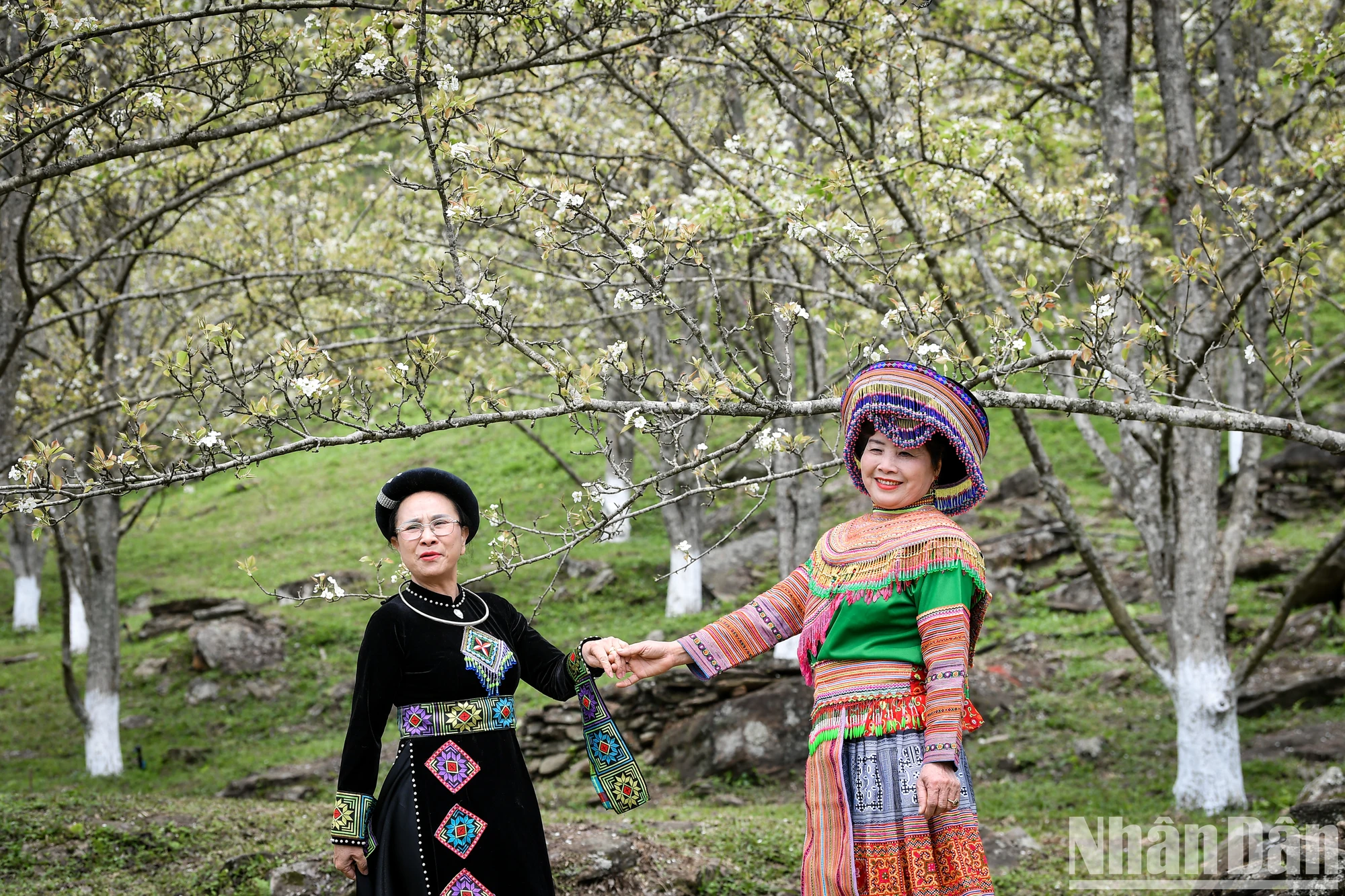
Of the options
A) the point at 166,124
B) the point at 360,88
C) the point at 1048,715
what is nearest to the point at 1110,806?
the point at 1048,715

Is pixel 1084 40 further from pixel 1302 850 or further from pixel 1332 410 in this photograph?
pixel 1332 410

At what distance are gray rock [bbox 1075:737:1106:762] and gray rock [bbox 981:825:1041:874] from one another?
2.67 metres

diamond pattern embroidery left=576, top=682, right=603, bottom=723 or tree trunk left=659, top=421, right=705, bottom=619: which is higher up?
tree trunk left=659, top=421, right=705, bottom=619

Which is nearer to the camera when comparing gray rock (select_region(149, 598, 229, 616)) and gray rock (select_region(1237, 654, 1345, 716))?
gray rock (select_region(1237, 654, 1345, 716))

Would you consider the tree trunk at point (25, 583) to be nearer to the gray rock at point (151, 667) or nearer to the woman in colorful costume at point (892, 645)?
the gray rock at point (151, 667)

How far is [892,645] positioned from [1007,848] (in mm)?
4130

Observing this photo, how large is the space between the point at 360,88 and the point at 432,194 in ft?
27.8

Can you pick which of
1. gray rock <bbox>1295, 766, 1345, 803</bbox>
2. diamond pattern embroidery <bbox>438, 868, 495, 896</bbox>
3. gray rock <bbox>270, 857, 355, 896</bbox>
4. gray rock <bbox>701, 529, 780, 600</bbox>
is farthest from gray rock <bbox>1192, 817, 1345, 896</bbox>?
gray rock <bbox>701, 529, 780, 600</bbox>

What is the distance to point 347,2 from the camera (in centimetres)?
498

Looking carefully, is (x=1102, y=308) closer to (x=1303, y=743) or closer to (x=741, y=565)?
(x=1303, y=743)

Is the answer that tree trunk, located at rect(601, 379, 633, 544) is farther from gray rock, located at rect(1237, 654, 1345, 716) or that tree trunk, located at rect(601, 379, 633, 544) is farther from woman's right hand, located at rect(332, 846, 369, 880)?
gray rock, located at rect(1237, 654, 1345, 716)

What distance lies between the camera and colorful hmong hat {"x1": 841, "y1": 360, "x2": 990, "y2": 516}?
12.0 feet

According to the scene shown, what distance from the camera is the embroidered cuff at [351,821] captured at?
390cm

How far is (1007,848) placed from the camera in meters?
7.01
